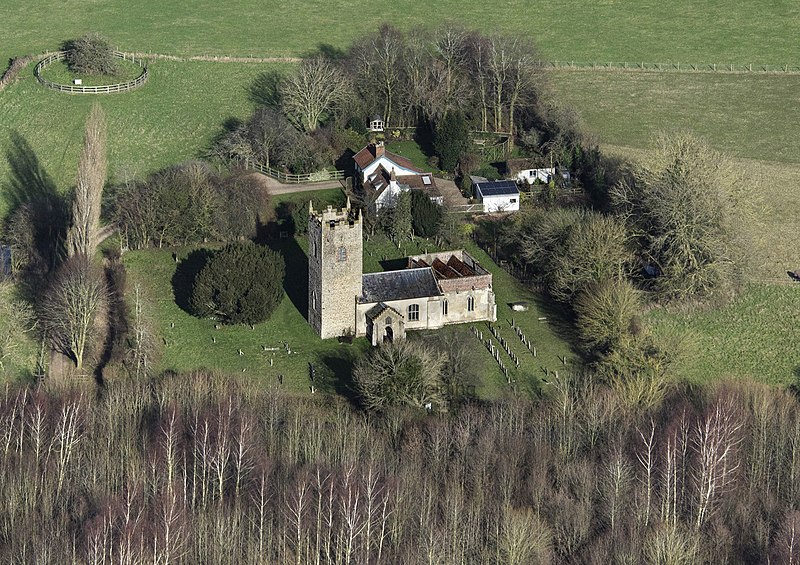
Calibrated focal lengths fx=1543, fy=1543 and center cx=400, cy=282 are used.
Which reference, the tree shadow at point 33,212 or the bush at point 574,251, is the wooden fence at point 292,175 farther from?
the bush at point 574,251

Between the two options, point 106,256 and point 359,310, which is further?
point 106,256

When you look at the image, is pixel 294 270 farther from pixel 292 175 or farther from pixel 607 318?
pixel 607 318

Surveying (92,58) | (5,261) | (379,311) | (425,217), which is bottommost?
(5,261)

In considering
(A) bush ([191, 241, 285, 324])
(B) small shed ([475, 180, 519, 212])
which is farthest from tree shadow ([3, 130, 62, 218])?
(B) small shed ([475, 180, 519, 212])

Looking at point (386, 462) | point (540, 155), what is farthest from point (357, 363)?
point (540, 155)

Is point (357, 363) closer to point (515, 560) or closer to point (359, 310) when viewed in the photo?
point (359, 310)

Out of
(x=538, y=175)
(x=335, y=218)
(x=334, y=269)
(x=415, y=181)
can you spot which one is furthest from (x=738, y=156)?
(x=334, y=269)
